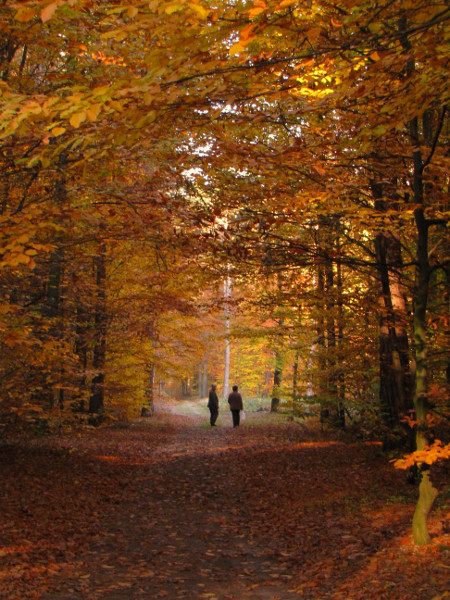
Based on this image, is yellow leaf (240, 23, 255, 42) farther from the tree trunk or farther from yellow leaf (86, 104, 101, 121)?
the tree trunk

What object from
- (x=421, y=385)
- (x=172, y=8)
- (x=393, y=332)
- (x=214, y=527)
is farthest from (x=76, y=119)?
(x=393, y=332)

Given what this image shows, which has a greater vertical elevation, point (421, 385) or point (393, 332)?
point (393, 332)

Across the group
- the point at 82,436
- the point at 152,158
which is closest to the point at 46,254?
the point at 152,158

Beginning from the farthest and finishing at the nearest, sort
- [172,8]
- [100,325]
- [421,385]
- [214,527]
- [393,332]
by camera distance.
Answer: [100,325] < [393,332] < [214,527] < [421,385] < [172,8]

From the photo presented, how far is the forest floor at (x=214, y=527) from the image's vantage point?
4789 millimetres

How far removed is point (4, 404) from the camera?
25.6ft

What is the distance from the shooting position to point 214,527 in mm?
7246

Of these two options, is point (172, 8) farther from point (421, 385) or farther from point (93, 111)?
point (421, 385)

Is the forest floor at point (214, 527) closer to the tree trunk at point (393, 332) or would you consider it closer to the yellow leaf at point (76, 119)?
the tree trunk at point (393, 332)

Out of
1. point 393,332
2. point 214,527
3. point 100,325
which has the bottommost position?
point 214,527

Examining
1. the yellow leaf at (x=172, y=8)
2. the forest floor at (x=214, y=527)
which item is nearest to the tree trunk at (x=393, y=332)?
the forest floor at (x=214, y=527)

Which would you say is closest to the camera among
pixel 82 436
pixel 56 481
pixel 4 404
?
pixel 4 404

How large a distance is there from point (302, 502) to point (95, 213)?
5703 millimetres

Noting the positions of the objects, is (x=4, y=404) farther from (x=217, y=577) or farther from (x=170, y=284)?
(x=170, y=284)
